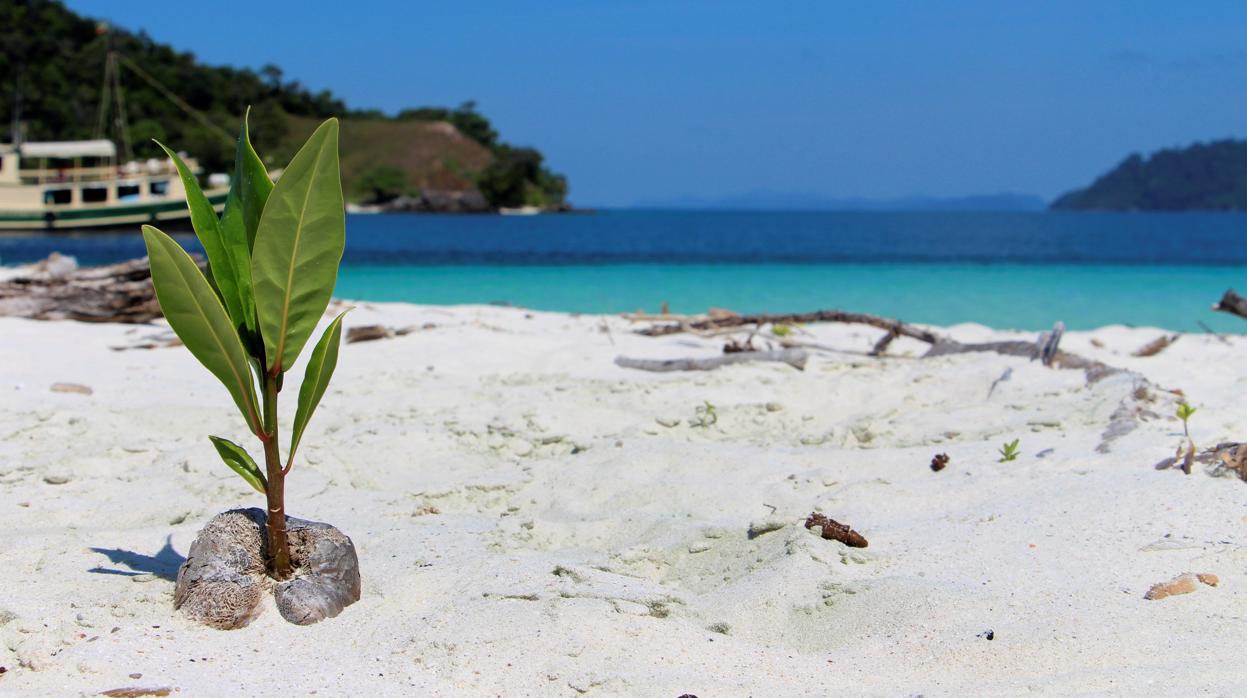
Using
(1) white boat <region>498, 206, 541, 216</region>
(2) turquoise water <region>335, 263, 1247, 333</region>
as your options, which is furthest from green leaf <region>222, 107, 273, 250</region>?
(1) white boat <region>498, 206, 541, 216</region>

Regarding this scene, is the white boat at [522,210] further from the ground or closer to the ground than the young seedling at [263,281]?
further from the ground

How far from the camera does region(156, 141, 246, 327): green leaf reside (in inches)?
81.7

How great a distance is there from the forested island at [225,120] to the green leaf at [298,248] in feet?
205

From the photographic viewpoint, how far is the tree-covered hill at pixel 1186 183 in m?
175

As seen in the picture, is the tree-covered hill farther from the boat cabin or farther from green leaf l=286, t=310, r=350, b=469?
green leaf l=286, t=310, r=350, b=469

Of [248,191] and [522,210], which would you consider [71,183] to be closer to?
[248,191]

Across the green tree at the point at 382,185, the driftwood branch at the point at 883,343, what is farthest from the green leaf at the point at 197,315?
the green tree at the point at 382,185

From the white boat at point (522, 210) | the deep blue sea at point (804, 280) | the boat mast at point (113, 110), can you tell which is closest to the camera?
the deep blue sea at point (804, 280)

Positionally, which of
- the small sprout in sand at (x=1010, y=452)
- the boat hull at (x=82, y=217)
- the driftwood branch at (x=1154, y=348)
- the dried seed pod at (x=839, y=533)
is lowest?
the boat hull at (x=82, y=217)

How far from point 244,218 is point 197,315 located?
0.82ft

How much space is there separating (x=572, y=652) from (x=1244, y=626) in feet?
4.66

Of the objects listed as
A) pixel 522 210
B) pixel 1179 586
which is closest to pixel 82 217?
pixel 1179 586

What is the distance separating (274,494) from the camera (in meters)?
2.26

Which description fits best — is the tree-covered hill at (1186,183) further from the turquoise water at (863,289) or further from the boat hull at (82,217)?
the boat hull at (82,217)
